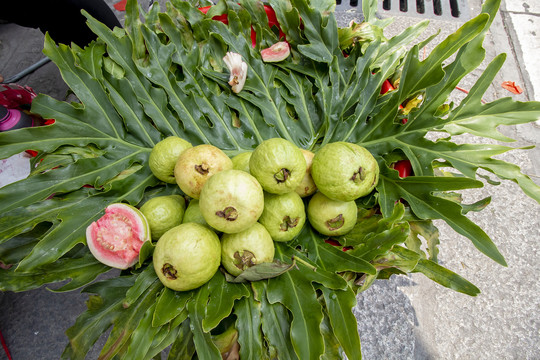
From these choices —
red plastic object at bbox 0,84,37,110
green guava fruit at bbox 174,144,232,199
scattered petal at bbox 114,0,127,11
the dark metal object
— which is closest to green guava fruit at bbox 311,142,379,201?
green guava fruit at bbox 174,144,232,199

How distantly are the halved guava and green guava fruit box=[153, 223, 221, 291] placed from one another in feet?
2.81

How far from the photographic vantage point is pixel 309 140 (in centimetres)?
149

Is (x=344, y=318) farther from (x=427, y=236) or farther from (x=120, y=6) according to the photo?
(x=120, y=6)

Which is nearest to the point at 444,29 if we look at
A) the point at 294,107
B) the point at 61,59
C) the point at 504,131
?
the point at 504,131

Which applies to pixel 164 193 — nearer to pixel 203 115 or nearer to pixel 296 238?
pixel 203 115

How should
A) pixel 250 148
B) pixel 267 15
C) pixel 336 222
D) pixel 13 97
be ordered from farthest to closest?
pixel 13 97 < pixel 267 15 < pixel 250 148 < pixel 336 222

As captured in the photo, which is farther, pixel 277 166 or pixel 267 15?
pixel 267 15

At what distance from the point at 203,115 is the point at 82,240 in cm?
68

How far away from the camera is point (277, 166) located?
1.04 m

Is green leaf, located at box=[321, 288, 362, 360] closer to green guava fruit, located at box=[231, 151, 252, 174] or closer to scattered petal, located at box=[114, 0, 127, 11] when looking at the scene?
green guava fruit, located at box=[231, 151, 252, 174]

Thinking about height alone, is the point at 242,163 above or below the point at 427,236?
above

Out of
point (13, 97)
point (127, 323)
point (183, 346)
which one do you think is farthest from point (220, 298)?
point (13, 97)

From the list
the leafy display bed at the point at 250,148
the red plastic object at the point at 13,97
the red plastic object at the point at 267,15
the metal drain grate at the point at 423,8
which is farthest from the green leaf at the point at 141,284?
the metal drain grate at the point at 423,8

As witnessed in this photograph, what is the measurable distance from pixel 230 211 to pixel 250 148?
55cm
